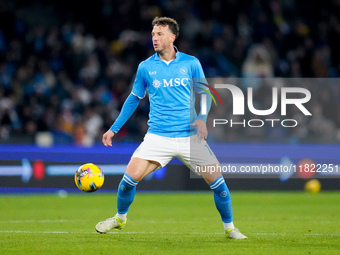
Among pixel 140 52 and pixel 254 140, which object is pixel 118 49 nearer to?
pixel 140 52

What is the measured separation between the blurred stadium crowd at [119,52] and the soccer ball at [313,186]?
1072 millimetres

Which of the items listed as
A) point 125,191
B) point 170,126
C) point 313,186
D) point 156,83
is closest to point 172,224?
point 125,191

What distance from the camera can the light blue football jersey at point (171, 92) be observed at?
7.94m

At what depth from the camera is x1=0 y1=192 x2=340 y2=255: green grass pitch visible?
7.39 m

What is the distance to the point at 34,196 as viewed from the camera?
14.9 meters

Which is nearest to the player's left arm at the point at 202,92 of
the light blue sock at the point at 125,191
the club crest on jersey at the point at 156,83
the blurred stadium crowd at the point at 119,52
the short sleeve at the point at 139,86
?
the club crest on jersey at the point at 156,83

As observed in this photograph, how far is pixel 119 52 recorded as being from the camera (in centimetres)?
1905

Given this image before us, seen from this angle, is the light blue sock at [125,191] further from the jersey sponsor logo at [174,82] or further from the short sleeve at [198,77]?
the short sleeve at [198,77]

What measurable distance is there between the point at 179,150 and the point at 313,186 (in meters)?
8.31

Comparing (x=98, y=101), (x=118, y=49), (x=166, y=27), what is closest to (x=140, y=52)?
(x=118, y=49)

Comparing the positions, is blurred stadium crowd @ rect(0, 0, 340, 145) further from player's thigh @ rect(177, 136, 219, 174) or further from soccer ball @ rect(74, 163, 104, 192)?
player's thigh @ rect(177, 136, 219, 174)

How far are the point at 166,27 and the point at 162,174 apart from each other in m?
7.78

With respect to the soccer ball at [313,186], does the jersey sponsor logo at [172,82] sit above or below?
above

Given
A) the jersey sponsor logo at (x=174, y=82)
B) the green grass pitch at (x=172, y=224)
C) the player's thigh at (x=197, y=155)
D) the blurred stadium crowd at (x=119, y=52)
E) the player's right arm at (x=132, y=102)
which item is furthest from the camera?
the blurred stadium crowd at (x=119, y=52)
